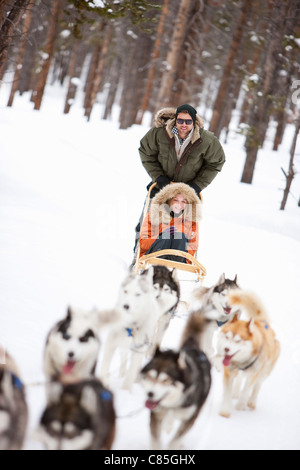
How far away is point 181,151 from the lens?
5914 millimetres

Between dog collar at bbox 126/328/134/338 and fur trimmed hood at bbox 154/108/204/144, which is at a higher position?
fur trimmed hood at bbox 154/108/204/144

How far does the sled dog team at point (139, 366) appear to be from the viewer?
2.30m

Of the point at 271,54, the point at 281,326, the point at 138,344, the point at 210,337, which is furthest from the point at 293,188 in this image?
the point at 138,344

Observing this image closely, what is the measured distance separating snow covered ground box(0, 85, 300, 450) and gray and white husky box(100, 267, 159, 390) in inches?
8.9

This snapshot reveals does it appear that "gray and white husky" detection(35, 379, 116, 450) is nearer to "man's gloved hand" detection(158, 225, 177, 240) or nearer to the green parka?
"man's gloved hand" detection(158, 225, 177, 240)

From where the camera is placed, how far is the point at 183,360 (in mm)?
2818

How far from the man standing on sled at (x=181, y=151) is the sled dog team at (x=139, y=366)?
1770 mm

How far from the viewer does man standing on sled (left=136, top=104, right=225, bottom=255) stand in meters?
5.81

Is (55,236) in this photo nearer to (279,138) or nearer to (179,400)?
(179,400)

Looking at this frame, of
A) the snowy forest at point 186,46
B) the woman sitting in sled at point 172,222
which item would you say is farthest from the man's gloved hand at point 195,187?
the snowy forest at point 186,46

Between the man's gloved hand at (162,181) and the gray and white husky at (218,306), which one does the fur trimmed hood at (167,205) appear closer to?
the man's gloved hand at (162,181)

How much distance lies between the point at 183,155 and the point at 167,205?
717 millimetres

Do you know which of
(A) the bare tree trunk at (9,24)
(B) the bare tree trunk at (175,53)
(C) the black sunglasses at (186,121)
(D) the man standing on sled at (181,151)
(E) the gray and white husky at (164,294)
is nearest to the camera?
(E) the gray and white husky at (164,294)

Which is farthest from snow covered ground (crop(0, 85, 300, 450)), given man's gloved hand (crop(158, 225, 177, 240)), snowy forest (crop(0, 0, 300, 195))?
snowy forest (crop(0, 0, 300, 195))
